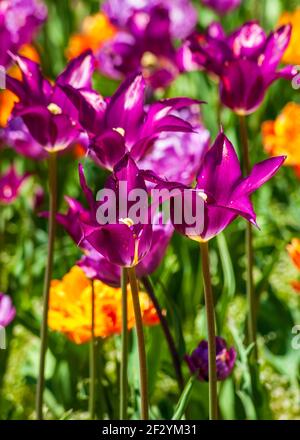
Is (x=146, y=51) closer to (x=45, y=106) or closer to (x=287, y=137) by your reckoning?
(x=287, y=137)

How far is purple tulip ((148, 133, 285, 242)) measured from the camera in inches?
33.1

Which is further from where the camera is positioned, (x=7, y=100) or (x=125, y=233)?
(x=7, y=100)

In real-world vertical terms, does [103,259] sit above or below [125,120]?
below

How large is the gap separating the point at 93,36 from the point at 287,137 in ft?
3.42

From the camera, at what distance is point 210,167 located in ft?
2.90

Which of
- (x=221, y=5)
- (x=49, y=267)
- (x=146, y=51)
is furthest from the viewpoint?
(x=221, y=5)

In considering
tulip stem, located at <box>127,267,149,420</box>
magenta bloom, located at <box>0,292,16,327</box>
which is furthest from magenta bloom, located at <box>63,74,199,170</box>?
magenta bloom, located at <box>0,292,16,327</box>

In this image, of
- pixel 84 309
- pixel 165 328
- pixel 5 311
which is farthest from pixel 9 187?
pixel 165 328

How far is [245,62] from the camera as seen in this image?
3.95ft

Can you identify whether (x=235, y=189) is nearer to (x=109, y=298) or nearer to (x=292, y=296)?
(x=109, y=298)

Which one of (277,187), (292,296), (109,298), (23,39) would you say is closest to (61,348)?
(109,298)

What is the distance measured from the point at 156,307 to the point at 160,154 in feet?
1.80

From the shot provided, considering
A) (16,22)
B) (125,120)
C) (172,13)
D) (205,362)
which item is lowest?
→ (205,362)
